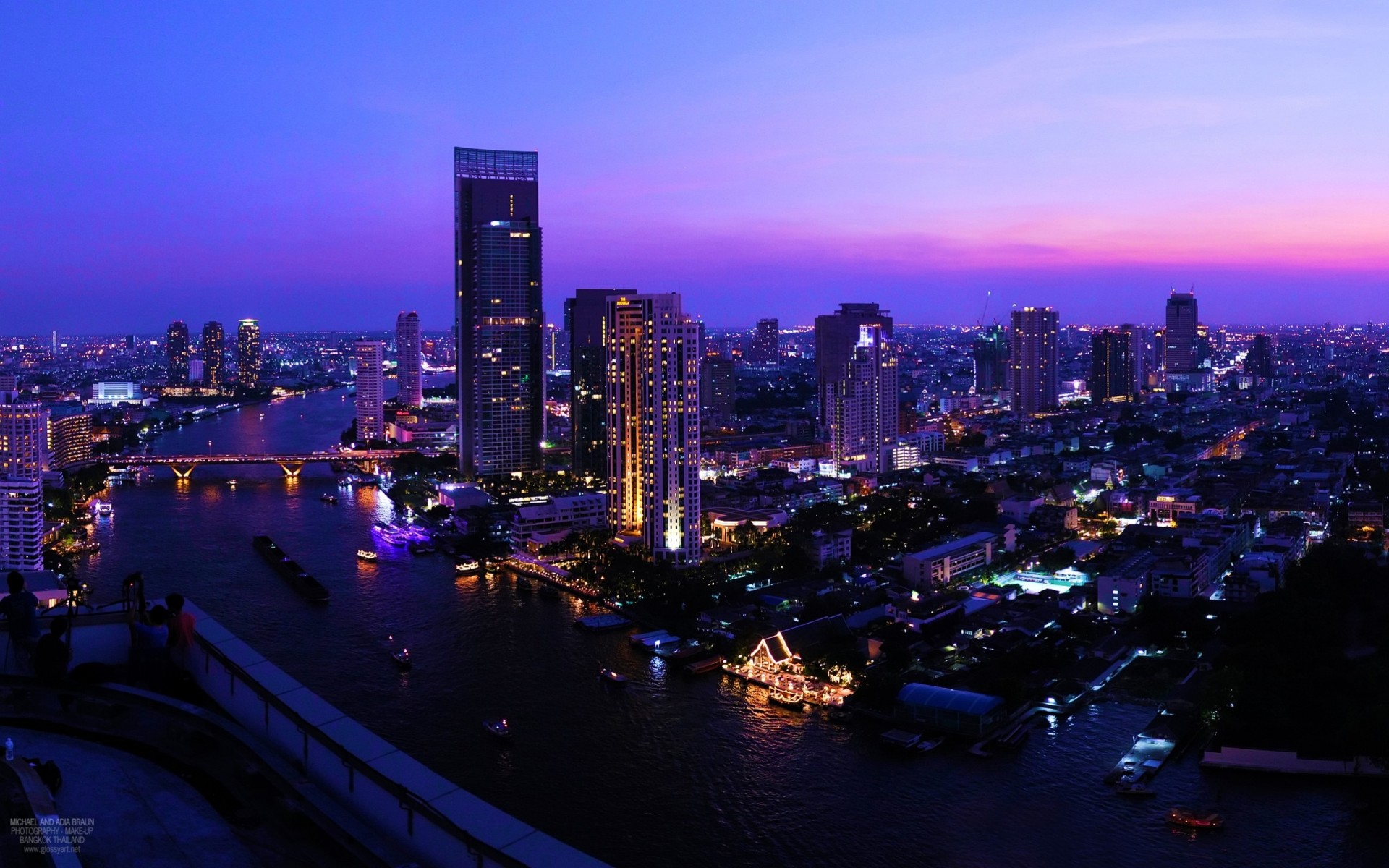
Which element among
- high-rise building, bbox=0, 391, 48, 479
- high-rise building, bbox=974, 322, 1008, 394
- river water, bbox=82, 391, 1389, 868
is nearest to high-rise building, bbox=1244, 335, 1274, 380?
high-rise building, bbox=974, 322, 1008, 394

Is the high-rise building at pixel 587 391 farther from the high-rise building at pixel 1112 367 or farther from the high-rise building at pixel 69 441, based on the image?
the high-rise building at pixel 1112 367

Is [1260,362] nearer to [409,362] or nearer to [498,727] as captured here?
[409,362]

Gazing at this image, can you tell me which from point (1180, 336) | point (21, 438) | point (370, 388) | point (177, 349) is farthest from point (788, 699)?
point (177, 349)

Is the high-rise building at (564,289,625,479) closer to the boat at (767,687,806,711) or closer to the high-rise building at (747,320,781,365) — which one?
the boat at (767,687,806,711)

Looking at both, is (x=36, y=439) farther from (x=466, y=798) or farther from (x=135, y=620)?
(x=466, y=798)

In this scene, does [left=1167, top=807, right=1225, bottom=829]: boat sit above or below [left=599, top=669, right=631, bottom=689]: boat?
below

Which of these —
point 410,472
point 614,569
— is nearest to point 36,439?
point 410,472

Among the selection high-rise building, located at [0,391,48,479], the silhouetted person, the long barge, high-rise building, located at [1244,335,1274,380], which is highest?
high-rise building, located at [1244,335,1274,380]
